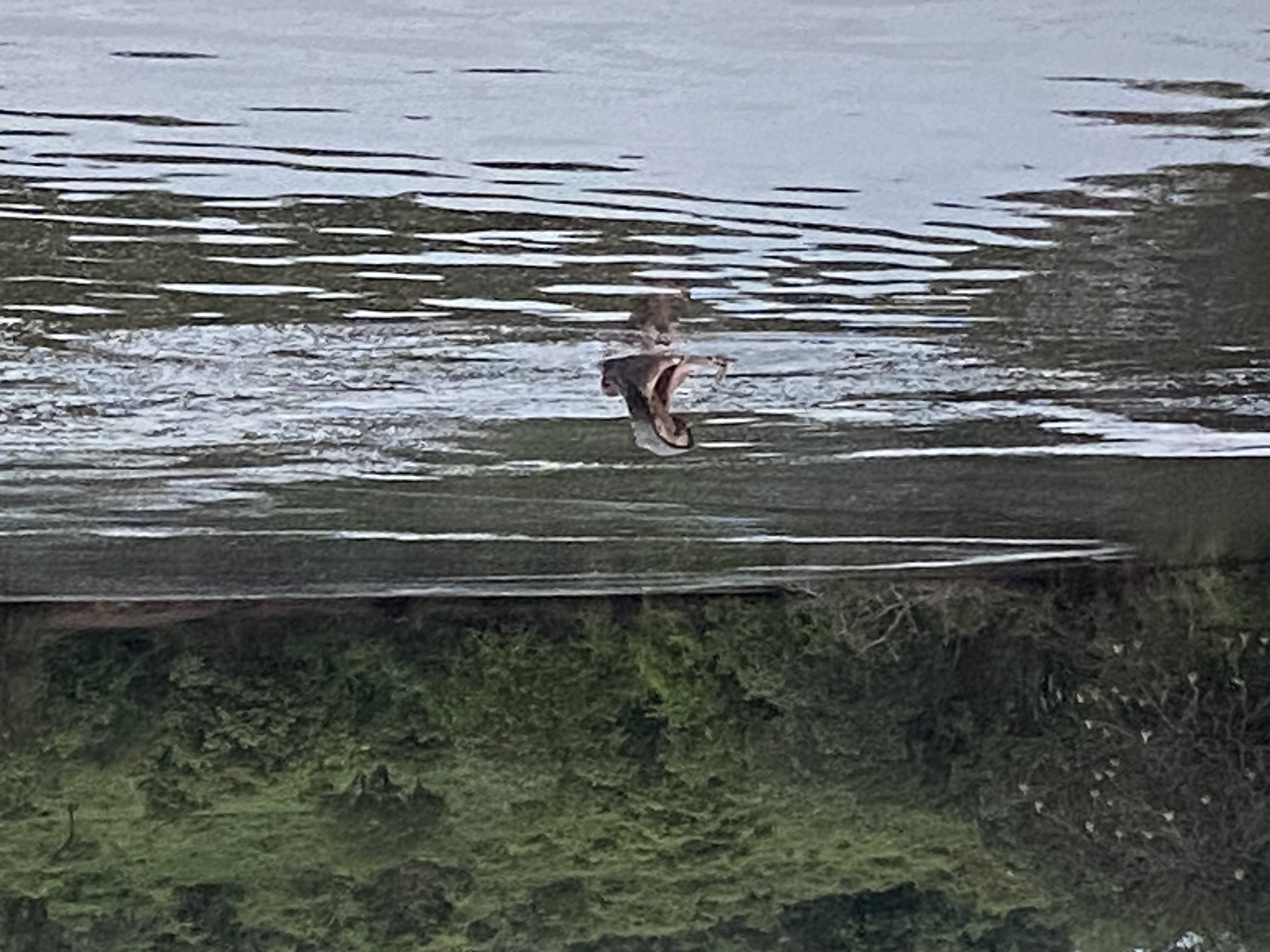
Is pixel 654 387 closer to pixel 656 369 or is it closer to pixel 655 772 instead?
pixel 656 369

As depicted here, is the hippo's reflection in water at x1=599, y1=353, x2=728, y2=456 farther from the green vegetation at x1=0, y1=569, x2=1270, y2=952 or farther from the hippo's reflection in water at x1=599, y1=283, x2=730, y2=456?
the green vegetation at x1=0, y1=569, x2=1270, y2=952

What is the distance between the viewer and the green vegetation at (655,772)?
241 centimetres

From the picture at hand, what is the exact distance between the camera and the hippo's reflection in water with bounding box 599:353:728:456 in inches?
76.7

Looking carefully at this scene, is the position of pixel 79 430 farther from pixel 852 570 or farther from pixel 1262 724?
pixel 1262 724

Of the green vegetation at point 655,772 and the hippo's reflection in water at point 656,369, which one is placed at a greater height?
the hippo's reflection in water at point 656,369

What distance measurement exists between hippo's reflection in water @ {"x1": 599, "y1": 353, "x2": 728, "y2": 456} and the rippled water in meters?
0.04

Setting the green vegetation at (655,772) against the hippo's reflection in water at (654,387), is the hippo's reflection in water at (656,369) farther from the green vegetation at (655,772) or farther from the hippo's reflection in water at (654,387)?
the green vegetation at (655,772)

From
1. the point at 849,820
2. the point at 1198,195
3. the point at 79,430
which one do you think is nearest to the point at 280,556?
the point at 79,430

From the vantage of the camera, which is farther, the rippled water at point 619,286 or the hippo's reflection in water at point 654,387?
the hippo's reflection in water at point 654,387

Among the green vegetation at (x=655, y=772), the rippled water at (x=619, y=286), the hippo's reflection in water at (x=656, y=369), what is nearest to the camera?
the rippled water at (x=619, y=286)

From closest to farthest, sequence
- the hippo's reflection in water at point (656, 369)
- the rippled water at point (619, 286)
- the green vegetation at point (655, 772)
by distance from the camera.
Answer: the rippled water at point (619, 286) → the hippo's reflection in water at point (656, 369) → the green vegetation at point (655, 772)

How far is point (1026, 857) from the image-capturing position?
8.50 ft

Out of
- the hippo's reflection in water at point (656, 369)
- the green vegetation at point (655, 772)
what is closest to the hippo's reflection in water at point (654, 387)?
the hippo's reflection in water at point (656, 369)

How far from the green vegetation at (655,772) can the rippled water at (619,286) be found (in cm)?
19
